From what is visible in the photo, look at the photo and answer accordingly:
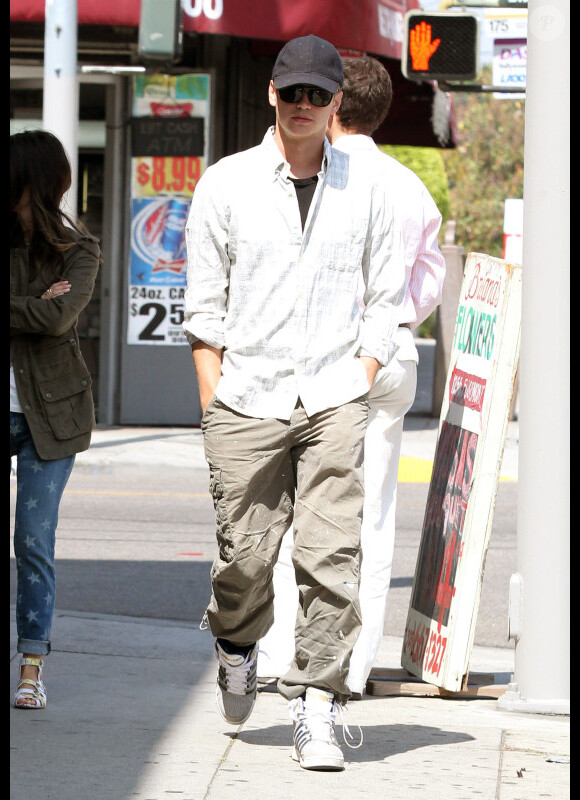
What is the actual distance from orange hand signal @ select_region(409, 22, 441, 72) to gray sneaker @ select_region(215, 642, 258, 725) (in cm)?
624

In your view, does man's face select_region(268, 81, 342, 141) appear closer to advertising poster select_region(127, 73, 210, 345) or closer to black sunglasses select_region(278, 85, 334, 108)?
black sunglasses select_region(278, 85, 334, 108)

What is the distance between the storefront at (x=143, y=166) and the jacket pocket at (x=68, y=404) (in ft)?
31.8

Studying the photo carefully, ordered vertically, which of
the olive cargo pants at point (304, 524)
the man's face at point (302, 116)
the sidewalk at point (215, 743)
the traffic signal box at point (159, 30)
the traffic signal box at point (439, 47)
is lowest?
the sidewalk at point (215, 743)

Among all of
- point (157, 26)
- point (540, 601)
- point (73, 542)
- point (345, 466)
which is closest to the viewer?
point (345, 466)

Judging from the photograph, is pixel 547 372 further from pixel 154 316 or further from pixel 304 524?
pixel 154 316

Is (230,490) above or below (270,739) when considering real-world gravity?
above

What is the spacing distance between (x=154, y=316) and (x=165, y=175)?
4.68 ft

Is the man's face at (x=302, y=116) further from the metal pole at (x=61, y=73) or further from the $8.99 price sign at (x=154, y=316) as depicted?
the $8.99 price sign at (x=154, y=316)

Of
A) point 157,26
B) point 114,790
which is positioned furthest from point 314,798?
point 157,26

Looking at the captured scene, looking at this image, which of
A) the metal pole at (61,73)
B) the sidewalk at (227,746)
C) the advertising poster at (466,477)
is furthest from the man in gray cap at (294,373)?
the metal pole at (61,73)

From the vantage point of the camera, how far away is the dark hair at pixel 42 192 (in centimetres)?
462

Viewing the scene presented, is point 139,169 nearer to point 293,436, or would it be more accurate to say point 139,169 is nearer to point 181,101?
point 181,101
